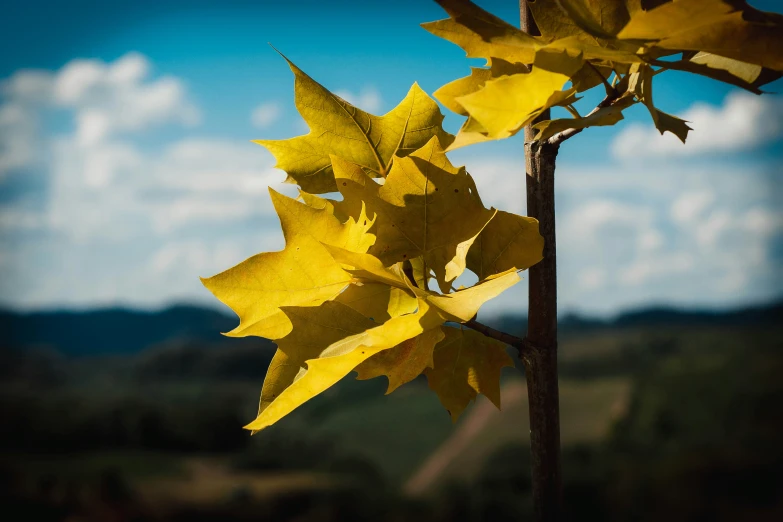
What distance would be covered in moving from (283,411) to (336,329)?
0.07 m

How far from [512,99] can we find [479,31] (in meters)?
0.05

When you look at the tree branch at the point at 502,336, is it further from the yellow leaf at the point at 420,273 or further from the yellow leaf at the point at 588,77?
the yellow leaf at the point at 588,77

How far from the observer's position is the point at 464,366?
47 centimetres

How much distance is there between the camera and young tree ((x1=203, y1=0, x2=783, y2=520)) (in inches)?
12.8

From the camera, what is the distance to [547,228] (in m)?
0.43

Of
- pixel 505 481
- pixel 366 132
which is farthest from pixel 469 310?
pixel 505 481

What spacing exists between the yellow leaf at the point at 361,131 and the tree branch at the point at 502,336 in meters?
0.14

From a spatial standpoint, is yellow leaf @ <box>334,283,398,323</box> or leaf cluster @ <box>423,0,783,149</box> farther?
yellow leaf @ <box>334,283,398,323</box>

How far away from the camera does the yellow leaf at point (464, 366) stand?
18.6 inches

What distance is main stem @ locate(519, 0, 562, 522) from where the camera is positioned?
1.41ft

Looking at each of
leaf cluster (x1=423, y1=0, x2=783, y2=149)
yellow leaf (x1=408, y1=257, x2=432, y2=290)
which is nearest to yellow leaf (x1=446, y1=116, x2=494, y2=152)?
leaf cluster (x1=423, y1=0, x2=783, y2=149)

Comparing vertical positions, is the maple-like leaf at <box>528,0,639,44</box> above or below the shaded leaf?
above

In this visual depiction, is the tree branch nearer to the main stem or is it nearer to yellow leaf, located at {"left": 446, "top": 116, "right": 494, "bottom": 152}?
the main stem

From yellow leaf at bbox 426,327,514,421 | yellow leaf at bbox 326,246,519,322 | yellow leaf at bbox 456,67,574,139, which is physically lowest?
yellow leaf at bbox 426,327,514,421
